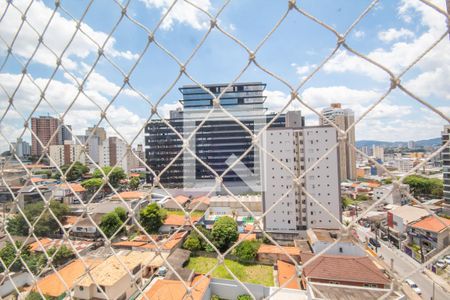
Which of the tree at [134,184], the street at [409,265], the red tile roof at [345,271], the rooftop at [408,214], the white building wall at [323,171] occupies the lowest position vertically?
the street at [409,265]

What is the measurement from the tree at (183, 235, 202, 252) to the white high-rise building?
2.25 meters

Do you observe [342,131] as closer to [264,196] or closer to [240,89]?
[264,196]

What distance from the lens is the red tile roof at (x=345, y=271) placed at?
12.1 ft

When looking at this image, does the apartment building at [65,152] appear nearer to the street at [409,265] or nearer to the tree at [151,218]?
the tree at [151,218]

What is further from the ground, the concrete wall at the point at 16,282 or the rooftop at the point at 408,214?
the rooftop at the point at 408,214

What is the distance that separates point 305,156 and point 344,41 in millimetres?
6802

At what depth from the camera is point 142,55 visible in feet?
2.21

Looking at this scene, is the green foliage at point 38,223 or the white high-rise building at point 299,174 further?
the white high-rise building at point 299,174

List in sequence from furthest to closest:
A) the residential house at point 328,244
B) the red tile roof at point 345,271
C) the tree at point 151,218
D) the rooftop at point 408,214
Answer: the tree at point 151,218, the rooftop at point 408,214, the residential house at point 328,244, the red tile roof at point 345,271

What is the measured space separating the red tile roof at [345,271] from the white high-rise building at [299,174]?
190cm

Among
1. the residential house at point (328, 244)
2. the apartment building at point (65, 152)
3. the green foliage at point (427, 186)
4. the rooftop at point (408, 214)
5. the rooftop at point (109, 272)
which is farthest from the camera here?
the apartment building at point (65, 152)

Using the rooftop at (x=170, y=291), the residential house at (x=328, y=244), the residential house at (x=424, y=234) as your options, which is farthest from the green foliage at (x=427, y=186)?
the rooftop at (x=170, y=291)

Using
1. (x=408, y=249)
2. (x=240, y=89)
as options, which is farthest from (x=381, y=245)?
(x=240, y=89)

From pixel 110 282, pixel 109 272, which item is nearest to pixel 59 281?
pixel 109 272
